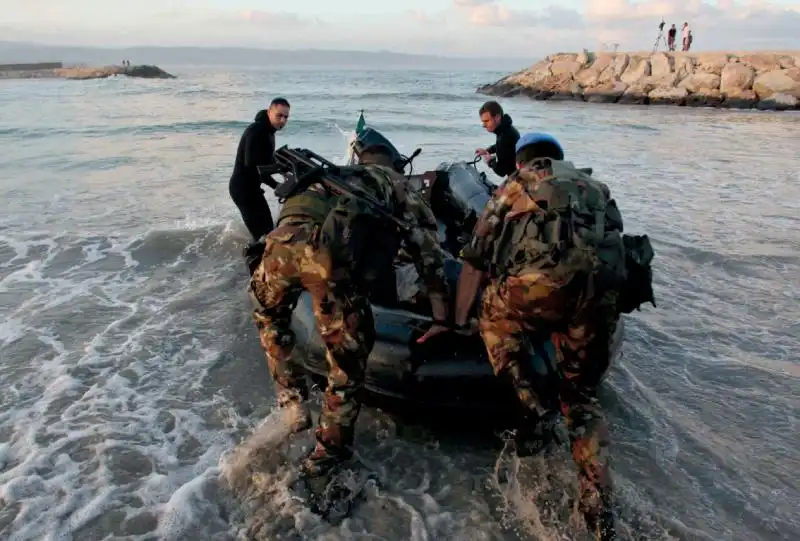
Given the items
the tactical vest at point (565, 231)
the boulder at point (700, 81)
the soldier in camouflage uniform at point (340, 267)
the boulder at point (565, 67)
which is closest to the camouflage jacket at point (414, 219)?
the soldier in camouflage uniform at point (340, 267)

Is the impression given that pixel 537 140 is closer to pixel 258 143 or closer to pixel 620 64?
pixel 258 143

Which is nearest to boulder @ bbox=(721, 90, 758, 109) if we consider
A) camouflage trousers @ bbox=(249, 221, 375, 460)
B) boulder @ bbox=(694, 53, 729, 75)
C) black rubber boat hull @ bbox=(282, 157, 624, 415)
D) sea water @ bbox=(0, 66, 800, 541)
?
boulder @ bbox=(694, 53, 729, 75)

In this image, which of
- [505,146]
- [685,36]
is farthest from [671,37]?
[505,146]

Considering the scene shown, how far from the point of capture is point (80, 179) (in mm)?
11617

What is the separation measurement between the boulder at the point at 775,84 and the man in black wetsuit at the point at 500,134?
102 feet

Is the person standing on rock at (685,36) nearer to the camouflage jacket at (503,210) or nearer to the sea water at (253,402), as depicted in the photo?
the sea water at (253,402)

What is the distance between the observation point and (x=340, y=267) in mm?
2932

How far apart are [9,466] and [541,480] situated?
2877 mm

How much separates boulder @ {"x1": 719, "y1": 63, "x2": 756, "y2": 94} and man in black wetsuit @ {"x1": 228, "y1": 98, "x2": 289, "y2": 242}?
33.0 metres

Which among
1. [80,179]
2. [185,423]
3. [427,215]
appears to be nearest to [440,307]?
[427,215]

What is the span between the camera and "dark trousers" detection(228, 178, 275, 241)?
5.46m

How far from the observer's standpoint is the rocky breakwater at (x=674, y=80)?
31203 mm

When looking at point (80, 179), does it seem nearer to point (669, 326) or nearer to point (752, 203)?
point (669, 326)

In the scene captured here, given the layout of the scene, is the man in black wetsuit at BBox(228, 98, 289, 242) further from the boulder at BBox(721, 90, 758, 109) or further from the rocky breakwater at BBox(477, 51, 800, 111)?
the boulder at BBox(721, 90, 758, 109)
